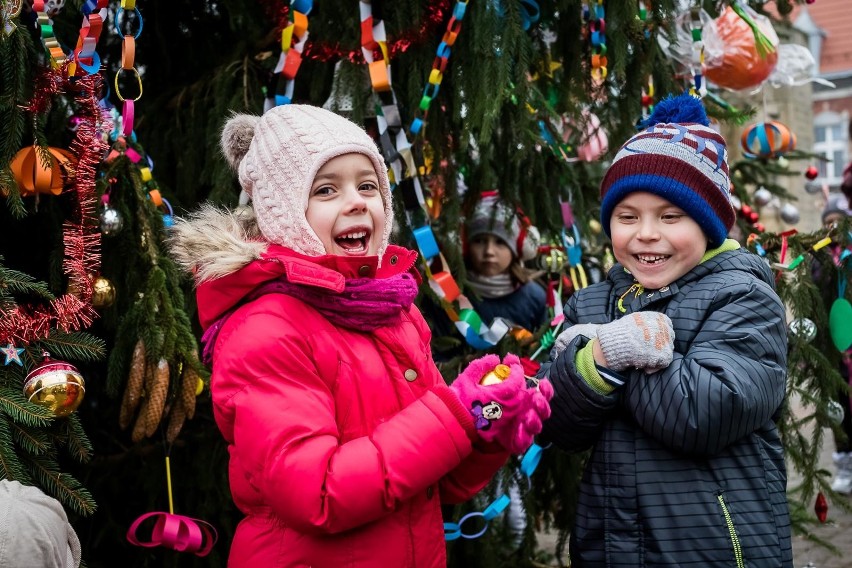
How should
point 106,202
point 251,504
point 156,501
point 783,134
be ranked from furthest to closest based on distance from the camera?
point 783,134 → point 156,501 → point 106,202 → point 251,504

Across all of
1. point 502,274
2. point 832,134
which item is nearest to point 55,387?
point 502,274

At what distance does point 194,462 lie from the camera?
12.8 feet

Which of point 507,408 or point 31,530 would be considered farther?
point 507,408

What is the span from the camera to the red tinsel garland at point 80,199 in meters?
2.62

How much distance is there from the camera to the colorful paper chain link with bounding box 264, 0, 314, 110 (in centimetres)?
331

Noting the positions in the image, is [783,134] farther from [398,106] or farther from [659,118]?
[659,118]

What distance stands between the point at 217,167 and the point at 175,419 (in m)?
1.11

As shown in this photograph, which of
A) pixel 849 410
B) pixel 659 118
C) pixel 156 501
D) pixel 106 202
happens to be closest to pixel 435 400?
pixel 659 118

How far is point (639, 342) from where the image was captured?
89.4 inches

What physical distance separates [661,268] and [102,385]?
7.83ft

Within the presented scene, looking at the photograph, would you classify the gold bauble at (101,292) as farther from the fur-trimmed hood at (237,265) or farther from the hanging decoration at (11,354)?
the fur-trimmed hood at (237,265)

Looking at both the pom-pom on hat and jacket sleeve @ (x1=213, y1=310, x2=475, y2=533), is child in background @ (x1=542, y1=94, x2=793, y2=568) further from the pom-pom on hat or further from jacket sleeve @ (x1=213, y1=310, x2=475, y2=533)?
the pom-pom on hat

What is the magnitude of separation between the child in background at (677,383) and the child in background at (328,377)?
0.34 metres

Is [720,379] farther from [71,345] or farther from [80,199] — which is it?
[80,199]
